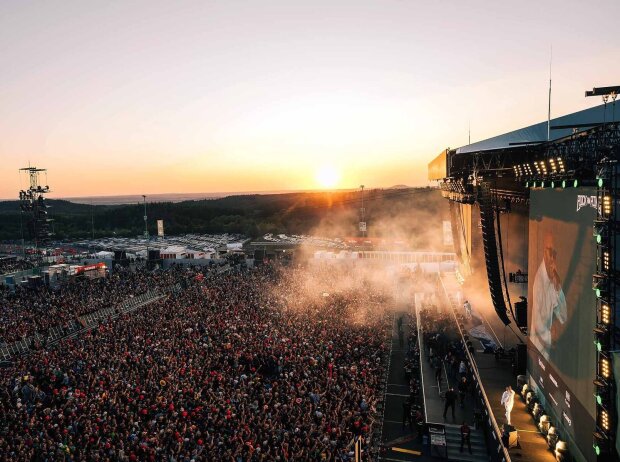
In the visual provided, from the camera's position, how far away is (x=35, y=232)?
115 feet

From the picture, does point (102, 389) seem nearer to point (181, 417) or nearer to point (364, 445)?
point (181, 417)

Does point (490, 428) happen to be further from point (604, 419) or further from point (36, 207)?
point (36, 207)

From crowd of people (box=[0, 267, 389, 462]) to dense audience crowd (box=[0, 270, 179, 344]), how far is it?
58 cm

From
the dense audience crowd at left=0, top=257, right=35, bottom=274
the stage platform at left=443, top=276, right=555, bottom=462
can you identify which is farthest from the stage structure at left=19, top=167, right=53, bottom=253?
the stage platform at left=443, top=276, right=555, bottom=462

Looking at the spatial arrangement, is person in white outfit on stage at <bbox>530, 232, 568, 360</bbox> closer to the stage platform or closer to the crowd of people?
the stage platform

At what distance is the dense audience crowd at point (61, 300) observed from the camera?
2041 cm

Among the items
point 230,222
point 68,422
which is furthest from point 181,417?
point 230,222

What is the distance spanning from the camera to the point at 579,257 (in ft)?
28.7

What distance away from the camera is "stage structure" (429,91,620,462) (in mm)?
7398

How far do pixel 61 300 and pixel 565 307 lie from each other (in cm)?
2536

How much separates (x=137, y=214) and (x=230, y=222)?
26.0 m

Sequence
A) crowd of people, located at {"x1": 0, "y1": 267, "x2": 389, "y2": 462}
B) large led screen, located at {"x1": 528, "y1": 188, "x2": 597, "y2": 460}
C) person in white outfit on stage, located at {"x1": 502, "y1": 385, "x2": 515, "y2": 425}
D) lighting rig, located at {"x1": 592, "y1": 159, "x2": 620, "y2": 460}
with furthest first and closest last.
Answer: person in white outfit on stage, located at {"x1": 502, "y1": 385, "x2": 515, "y2": 425} → crowd of people, located at {"x1": 0, "y1": 267, "x2": 389, "y2": 462} → large led screen, located at {"x1": 528, "y1": 188, "x2": 597, "y2": 460} → lighting rig, located at {"x1": 592, "y1": 159, "x2": 620, "y2": 460}

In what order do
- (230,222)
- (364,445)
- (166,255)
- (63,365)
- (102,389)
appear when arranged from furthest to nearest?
(230,222)
(166,255)
(63,365)
(102,389)
(364,445)

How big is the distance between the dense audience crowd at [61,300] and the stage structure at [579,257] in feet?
66.9
